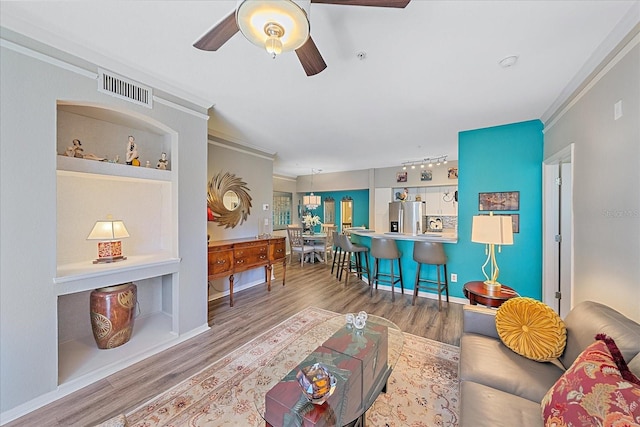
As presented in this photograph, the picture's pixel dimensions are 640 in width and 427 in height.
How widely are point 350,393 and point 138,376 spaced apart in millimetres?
1836

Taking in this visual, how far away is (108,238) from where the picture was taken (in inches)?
87.4

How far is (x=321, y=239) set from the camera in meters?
6.80

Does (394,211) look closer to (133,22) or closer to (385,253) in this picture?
(385,253)

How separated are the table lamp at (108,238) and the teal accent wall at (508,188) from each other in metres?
4.29

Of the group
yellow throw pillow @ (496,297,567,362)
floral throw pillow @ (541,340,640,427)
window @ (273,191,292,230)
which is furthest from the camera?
window @ (273,191,292,230)

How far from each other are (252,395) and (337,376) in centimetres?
84

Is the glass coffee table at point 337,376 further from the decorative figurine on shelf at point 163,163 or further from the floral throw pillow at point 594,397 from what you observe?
the decorative figurine on shelf at point 163,163

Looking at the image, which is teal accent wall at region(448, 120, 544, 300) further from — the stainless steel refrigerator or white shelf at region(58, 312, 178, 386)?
white shelf at region(58, 312, 178, 386)

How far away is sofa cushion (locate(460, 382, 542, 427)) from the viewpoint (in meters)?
1.08

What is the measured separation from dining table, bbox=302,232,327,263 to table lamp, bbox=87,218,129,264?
447cm

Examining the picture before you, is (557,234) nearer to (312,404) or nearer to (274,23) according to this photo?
(312,404)

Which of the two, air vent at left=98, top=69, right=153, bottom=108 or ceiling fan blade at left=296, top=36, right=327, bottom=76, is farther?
air vent at left=98, top=69, right=153, bottom=108

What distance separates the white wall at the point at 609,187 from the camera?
4.91 ft

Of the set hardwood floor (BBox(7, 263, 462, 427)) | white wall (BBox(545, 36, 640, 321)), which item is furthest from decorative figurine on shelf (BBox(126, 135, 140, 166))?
white wall (BBox(545, 36, 640, 321))
